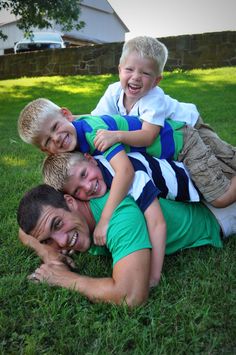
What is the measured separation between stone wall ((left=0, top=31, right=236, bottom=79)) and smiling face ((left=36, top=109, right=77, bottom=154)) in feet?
36.7

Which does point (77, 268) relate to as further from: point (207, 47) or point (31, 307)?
point (207, 47)

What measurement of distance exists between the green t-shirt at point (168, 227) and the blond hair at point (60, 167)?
0.24 meters

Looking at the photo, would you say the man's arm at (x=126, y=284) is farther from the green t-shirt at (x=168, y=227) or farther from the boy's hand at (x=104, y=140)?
the boy's hand at (x=104, y=140)

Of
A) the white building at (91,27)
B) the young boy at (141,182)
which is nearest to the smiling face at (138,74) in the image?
the young boy at (141,182)

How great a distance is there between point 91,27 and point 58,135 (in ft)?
128

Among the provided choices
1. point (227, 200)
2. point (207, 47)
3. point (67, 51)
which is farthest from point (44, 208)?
point (67, 51)

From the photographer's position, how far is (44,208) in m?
2.70

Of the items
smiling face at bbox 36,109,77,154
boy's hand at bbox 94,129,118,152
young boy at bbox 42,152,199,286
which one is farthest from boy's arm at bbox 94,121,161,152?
smiling face at bbox 36,109,77,154

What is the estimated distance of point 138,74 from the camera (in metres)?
3.48

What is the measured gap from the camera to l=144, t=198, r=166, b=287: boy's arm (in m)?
2.63

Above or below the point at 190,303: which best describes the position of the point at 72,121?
above

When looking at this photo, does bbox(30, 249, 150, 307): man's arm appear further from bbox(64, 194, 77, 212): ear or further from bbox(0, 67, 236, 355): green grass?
bbox(64, 194, 77, 212): ear

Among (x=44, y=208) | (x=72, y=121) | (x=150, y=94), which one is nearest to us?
(x=44, y=208)

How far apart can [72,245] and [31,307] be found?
0.44 meters
